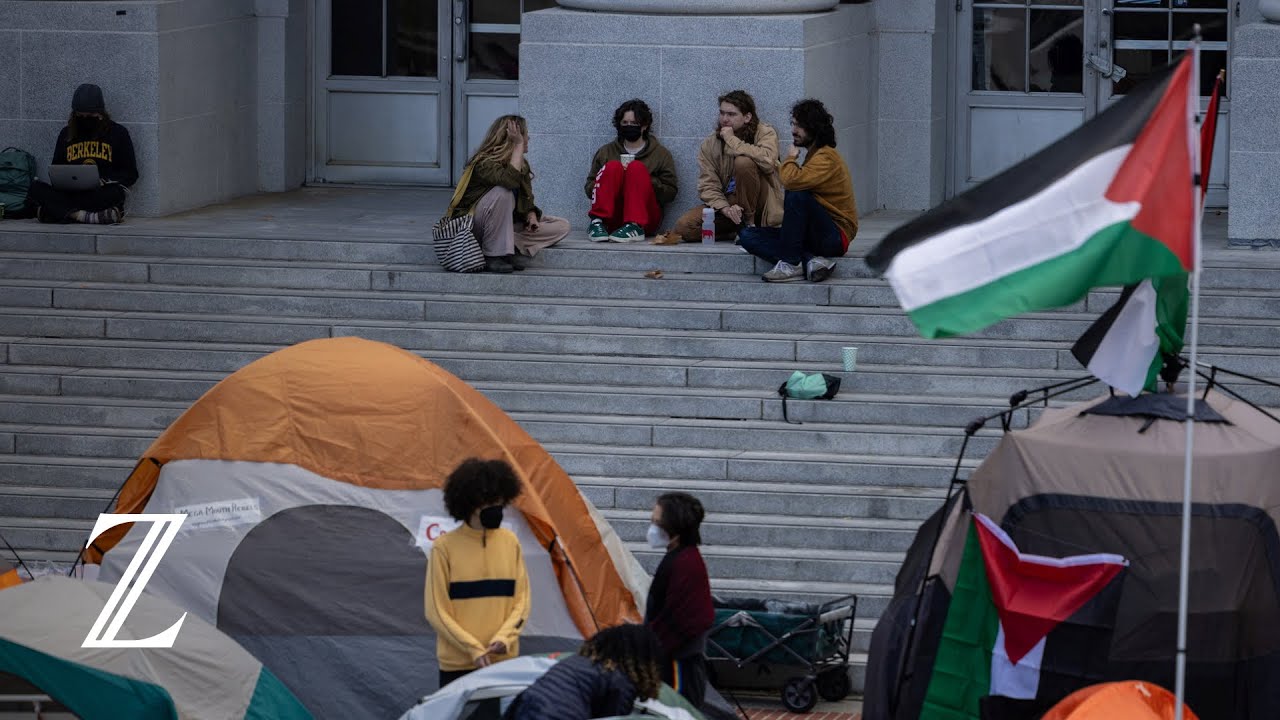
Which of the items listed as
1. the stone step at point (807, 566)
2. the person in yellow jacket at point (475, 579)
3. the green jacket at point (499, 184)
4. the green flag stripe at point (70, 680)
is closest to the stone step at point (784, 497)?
the stone step at point (807, 566)

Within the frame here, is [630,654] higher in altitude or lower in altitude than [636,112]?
lower

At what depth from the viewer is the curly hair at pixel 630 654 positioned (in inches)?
308

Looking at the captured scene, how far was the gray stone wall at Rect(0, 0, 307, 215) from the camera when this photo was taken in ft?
54.3

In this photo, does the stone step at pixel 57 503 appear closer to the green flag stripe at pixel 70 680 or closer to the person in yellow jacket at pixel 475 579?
the green flag stripe at pixel 70 680

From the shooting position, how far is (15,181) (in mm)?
16328

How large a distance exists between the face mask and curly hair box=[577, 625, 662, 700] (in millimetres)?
1107

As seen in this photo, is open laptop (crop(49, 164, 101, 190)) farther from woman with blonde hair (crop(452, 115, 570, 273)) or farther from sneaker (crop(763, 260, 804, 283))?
sneaker (crop(763, 260, 804, 283))

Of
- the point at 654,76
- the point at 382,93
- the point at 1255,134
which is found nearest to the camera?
the point at 1255,134

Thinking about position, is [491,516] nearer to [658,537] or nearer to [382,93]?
[658,537]

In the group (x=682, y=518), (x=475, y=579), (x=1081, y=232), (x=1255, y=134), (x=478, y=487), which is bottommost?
(x=475, y=579)

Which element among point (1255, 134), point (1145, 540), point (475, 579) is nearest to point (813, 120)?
point (1255, 134)

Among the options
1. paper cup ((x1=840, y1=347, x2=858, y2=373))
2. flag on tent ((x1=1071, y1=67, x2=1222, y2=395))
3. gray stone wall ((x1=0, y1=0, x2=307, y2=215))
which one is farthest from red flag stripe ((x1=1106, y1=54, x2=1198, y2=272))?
gray stone wall ((x1=0, y1=0, x2=307, y2=215))

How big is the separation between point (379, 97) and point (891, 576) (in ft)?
31.6

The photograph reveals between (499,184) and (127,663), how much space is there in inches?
255
